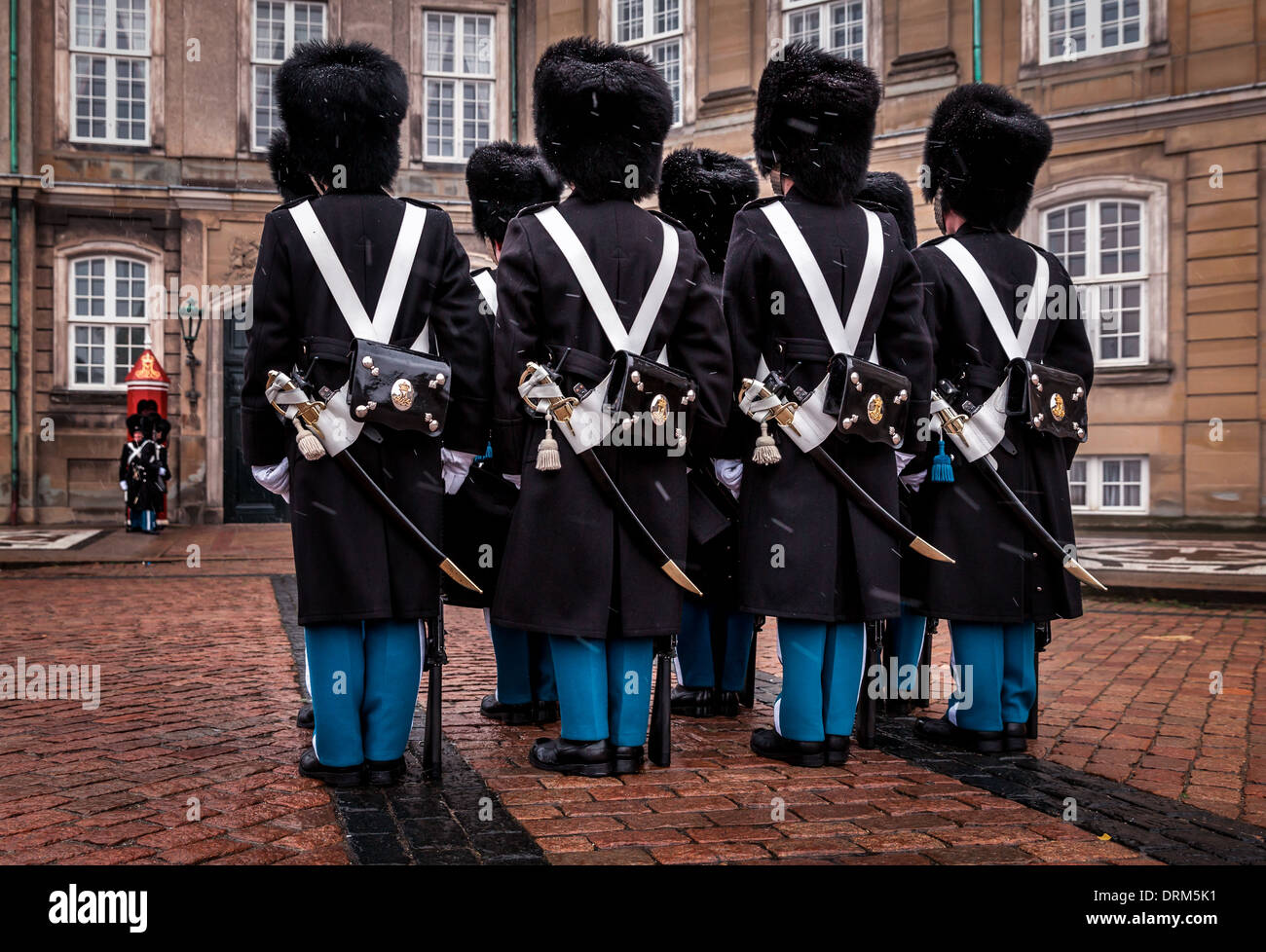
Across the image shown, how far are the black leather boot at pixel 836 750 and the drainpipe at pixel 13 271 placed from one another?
1747 centimetres

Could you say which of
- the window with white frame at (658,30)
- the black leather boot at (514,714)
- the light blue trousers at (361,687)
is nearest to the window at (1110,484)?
the window with white frame at (658,30)

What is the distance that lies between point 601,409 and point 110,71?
18.5m

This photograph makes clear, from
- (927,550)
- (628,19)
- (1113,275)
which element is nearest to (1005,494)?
(927,550)

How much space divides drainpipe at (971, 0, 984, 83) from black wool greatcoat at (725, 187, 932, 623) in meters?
14.0

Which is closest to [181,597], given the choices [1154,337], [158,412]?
[158,412]

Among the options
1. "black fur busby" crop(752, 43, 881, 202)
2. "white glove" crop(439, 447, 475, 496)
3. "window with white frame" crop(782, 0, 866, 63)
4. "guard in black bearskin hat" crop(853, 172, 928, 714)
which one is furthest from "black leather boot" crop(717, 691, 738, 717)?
"window with white frame" crop(782, 0, 866, 63)

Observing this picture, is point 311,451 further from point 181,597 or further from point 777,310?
point 181,597

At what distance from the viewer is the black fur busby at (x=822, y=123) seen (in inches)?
172

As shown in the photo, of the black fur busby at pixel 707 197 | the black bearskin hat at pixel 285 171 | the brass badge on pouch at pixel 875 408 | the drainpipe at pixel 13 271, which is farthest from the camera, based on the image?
the drainpipe at pixel 13 271

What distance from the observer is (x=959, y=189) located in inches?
189

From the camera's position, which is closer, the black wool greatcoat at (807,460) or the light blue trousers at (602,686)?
the light blue trousers at (602,686)

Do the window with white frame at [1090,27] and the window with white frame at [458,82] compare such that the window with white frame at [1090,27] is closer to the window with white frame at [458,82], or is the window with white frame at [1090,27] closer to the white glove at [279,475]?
the window with white frame at [458,82]
